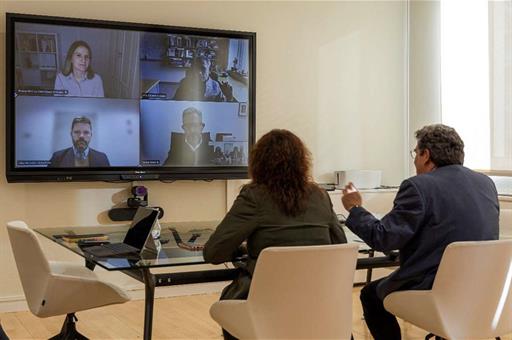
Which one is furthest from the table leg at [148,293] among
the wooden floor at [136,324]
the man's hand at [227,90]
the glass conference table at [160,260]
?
the man's hand at [227,90]

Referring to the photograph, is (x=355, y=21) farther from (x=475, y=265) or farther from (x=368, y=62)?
(x=475, y=265)

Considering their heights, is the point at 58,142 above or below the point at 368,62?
below

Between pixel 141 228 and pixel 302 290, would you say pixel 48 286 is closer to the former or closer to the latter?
pixel 141 228

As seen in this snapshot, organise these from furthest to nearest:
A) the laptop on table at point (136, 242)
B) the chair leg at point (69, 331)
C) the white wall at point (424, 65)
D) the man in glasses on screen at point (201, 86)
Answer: the white wall at point (424, 65) < the man in glasses on screen at point (201, 86) < the chair leg at point (69, 331) < the laptop on table at point (136, 242)

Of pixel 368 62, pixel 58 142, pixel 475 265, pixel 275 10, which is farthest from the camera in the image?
pixel 368 62

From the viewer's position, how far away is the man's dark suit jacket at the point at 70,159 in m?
4.66

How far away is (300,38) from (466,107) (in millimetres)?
1459

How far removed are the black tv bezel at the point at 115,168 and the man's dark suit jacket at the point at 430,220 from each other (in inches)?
70.5

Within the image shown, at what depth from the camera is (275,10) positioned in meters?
5.52

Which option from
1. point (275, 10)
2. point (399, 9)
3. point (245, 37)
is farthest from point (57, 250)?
point (399, 9)

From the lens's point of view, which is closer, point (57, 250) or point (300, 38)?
point (57, 250)

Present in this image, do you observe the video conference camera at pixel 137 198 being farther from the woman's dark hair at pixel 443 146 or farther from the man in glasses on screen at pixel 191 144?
the woman's dark hair at pixel 443 146

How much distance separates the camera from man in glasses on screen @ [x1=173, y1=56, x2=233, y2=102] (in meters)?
5.05

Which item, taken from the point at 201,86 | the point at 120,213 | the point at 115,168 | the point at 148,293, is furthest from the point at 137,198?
the point at 148,293
